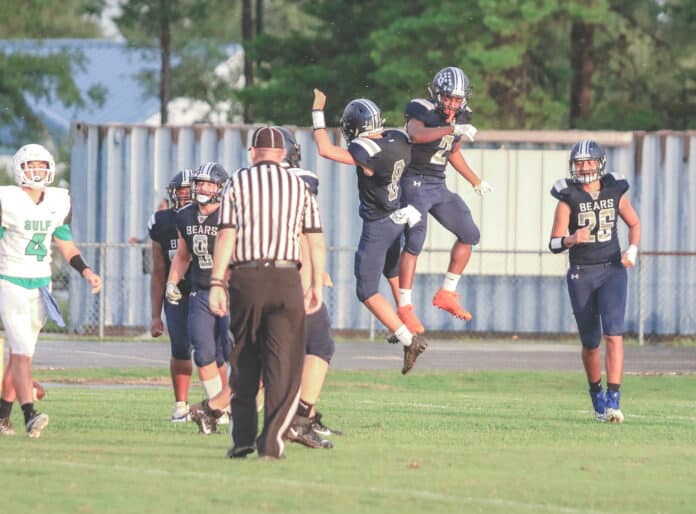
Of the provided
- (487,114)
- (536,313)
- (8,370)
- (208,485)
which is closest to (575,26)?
(487,114)

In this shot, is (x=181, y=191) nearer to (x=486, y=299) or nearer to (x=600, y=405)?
(x=600, y=405)

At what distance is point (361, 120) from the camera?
13.9 m

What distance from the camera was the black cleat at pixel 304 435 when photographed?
40.3ft

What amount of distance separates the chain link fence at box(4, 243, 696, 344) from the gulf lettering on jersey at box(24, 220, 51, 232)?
54.2 ft

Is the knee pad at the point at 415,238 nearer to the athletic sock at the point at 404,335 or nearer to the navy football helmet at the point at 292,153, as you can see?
the athletic sock at the point at 404,335

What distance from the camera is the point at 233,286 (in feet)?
36.8

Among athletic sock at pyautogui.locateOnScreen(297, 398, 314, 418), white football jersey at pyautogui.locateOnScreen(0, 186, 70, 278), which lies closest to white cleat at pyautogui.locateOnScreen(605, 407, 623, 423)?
athletic sock at pyautogui.locateOnScreen(297, 398, 314, 418)

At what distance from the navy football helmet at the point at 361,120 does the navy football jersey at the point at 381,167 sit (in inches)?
2.4

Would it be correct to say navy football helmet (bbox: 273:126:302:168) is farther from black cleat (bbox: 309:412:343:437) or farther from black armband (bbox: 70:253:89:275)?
black cleat (bbox: 309:412:343:437)

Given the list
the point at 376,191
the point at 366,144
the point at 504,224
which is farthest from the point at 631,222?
the point at 504,224

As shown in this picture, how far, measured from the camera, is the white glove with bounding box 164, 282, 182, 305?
14.2m

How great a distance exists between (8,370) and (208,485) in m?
3.58

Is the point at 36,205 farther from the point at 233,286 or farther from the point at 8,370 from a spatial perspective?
the point at 233,286

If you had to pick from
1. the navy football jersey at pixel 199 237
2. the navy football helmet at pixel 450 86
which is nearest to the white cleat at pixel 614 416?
the navy football helmet at pixel 450 86
